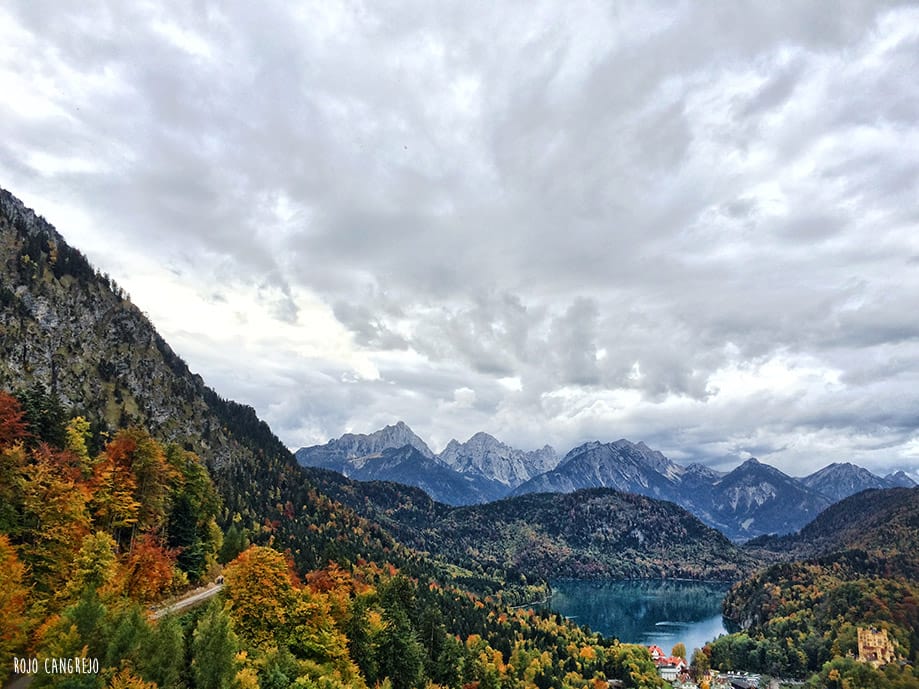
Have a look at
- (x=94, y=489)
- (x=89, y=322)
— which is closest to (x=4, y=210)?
(x=89, y=322)

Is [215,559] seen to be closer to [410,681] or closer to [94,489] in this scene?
[94,489]

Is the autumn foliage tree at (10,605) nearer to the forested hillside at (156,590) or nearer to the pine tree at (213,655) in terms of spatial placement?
the forested hillside at (156,590)

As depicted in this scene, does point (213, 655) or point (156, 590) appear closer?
point (213, 655)

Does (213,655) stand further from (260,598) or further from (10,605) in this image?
(260,598)

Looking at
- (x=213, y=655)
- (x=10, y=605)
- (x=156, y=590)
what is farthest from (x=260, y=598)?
(x=10, y=605)

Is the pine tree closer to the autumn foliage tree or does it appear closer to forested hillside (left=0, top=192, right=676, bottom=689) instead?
forested hillside (left=0, top=192, right=676, bottom=689)

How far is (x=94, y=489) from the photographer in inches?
2854

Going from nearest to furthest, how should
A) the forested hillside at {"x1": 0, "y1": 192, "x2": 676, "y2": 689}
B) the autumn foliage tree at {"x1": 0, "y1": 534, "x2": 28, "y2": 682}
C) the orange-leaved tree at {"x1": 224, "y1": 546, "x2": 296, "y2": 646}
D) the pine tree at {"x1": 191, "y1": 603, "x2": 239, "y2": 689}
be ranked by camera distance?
the autumn foliage tree at {"x1": 0, "y1": 534, "x2": 28, "y2": 682} → the forested hillside at {"x1": 0, "y1": 192, "x2": 676, "y2": 689} → the pine tree at {"x1": 191, "y1": 603, "x2": 239, "y2": 689} → the orange-leaved tree at {"x1": 224, "y1": 546, "x2": 296, "y2": 646}

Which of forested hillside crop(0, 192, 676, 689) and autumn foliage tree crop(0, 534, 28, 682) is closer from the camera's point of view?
autumn foliage tree crop(0, 534, 28, 682)

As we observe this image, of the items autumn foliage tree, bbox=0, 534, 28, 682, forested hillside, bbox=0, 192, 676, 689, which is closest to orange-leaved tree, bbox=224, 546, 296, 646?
forested hillside, bbox=0, 192, 676, 689

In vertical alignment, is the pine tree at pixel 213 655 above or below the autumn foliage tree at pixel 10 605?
below

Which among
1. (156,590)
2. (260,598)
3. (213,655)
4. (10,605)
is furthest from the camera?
(156,590)

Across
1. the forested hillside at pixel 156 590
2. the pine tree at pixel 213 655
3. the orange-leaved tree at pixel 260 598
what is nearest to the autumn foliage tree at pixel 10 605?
the forested hillside at pixel 156 590

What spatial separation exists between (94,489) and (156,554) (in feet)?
40.9
